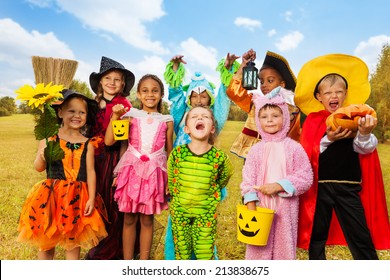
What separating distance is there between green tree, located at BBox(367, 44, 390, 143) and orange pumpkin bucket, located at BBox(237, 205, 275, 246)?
16036 mm

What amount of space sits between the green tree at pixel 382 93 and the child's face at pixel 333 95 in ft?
49.6

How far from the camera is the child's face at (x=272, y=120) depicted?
300 cm

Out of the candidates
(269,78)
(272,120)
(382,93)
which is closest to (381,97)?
(382,93)

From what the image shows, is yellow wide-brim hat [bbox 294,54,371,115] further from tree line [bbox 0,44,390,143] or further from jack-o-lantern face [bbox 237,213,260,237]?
tree line [bbox 0,44,390,143]

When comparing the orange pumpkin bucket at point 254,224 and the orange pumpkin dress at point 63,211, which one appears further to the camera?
the orange pumpkin dress at point 63,211

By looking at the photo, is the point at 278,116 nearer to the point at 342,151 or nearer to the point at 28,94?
the point at 342,151

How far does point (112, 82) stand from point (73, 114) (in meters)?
0.61

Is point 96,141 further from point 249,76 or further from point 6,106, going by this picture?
point 6,106

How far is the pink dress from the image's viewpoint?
3.30m

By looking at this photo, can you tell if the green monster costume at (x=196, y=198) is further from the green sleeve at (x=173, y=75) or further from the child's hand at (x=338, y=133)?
the green sleeve at (x=173, y=75)

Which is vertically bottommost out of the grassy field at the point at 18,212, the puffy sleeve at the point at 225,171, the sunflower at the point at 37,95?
the grassy field at the point at 18,212

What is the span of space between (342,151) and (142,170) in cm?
172

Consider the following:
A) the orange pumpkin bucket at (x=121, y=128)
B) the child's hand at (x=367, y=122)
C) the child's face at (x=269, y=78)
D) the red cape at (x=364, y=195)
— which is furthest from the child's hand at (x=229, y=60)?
the child's hand at (x=367, y=122)

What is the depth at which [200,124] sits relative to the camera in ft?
10.1
